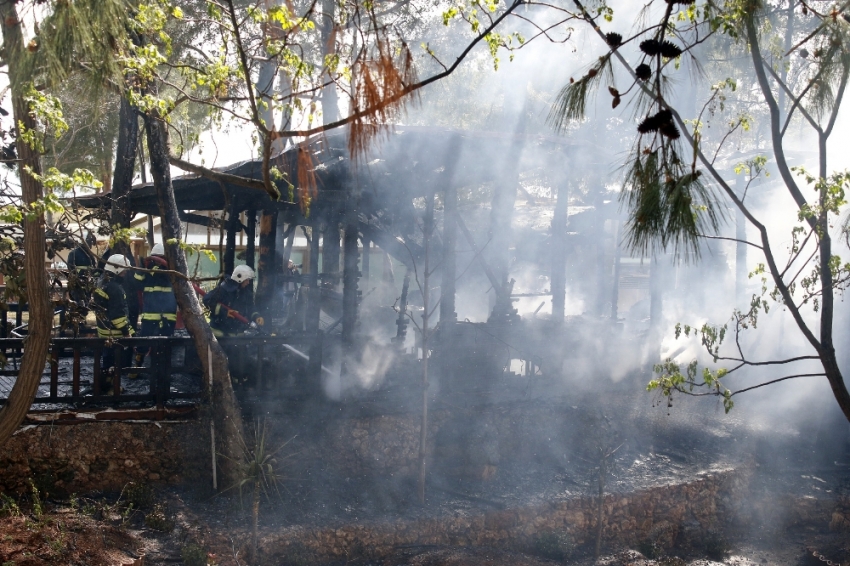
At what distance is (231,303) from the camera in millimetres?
9445

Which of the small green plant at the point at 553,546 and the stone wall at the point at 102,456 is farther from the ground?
the stone wall at the point at 102,456

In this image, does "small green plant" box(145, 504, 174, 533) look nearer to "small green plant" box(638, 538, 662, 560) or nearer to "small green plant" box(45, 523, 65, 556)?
"small green plant" box(45, 523, 65, 556)

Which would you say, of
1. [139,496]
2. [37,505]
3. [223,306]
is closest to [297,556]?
[139,496]

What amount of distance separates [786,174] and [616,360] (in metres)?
8.79

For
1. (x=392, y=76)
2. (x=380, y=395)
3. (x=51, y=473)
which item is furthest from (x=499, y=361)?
(x=392, y=76)

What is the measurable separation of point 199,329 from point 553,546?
17.0 feet

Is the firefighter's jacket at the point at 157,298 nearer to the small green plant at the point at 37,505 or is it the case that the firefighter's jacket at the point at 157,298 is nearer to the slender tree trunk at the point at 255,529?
the small green plant at the point at 37,505

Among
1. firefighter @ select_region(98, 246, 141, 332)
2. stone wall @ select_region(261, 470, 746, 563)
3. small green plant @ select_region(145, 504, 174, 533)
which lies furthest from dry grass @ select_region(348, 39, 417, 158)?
firefighter @ select_region(98, 246, 141, 332)

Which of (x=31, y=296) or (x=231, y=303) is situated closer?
(x=31, y=296)

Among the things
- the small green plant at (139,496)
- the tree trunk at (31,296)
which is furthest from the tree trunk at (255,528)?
the tree trunk at (31,296)

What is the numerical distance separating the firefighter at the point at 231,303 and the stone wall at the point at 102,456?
160cm

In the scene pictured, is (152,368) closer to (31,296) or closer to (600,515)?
(31,296)

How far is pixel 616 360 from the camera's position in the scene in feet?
42.0

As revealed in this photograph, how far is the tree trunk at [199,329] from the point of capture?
721 cm
